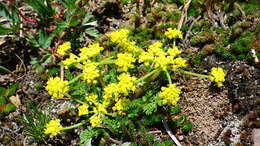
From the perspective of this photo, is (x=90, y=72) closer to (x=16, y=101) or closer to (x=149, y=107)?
(x=149, y=107)

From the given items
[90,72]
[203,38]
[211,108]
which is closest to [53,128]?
[90,72]

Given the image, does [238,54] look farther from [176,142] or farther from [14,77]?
[14,77]

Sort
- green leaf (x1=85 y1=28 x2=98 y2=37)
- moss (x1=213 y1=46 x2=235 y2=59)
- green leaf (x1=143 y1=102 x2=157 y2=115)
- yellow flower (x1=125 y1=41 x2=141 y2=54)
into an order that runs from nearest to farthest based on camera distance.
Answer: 1. green leaf (x1=143 y1=102 x2=157 y2=115)
2. yellow flower (x1=125 y1=41 x2=141 y2=54)
3. moss (x1=213 y1=46 x2=235 y2=59)
4. green leaf (x1=85 y1=28 x2=98 y2=37)

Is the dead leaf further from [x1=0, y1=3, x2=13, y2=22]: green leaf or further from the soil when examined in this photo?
[x1=0, y1=3, x2=13, y2=22]: green leaf

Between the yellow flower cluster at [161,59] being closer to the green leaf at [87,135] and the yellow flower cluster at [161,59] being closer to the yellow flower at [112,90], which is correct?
the yellow flower at [112,90]

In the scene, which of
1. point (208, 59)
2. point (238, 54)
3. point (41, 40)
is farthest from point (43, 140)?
point (238, 54)

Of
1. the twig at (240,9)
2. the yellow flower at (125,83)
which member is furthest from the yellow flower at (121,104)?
the twig at (240,9)

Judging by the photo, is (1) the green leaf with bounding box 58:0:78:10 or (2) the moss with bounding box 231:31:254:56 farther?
(1) the green leaf with bounding box 58:0:78:10

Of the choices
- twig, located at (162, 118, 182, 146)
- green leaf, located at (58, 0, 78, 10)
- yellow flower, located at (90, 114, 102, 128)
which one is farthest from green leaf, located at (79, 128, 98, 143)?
green leaf, located at (58, 0, 78, 10)
